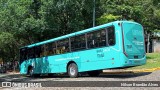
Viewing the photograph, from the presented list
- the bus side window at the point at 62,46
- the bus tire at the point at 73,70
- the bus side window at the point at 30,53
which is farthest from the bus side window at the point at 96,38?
the bus side window at the point at 30,53

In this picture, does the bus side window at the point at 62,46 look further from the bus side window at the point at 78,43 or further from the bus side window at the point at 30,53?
the bus side window at the point at 30,53

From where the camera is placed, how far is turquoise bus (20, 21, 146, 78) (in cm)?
1769

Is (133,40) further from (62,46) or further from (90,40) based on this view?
(62,46)

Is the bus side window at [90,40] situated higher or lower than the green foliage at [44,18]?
lower

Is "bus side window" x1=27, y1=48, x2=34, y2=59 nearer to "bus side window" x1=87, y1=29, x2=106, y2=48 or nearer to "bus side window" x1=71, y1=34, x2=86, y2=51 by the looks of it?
"bus side window" x1=71, y1=34, x2=86, y2=51

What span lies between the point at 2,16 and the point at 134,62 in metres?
21.2

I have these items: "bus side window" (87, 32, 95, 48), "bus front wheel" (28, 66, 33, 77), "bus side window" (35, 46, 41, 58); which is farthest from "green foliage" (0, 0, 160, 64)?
"bus side window" (87, 32, 95, 48)

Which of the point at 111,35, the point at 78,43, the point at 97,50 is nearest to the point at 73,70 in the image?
the point at 78,43

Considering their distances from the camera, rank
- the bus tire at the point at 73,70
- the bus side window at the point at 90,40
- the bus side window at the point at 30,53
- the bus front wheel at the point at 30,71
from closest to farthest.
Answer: the bus side window at the point at 90,40 → the bus tire at the point at 73,70 → the bus side window at the point at 30,53 → the bus front wheel at the point at 30,71

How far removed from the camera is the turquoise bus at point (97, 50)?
→ 17.7 m

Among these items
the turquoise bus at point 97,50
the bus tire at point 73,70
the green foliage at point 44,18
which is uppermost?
the green foliage at point 44,18

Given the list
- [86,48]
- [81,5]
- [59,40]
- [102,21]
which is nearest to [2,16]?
[81,5]

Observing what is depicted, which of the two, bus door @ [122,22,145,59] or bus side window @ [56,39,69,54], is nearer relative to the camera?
bus door @ [122,22,145,59]

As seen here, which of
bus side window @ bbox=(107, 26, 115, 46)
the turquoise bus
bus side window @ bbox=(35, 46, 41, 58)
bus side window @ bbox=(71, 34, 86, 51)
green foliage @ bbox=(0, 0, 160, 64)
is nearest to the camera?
the turquoise bus
